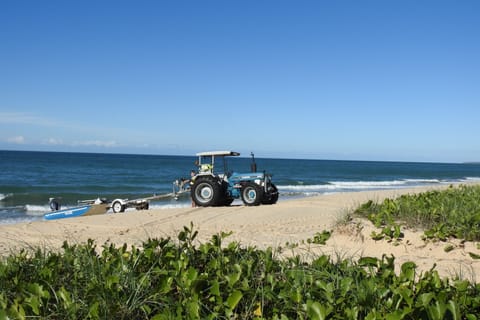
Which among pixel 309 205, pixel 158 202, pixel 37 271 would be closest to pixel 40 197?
pixel 158 202

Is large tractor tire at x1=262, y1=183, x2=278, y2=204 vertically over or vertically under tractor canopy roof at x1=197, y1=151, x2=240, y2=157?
under

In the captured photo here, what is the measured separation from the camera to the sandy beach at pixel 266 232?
5781 mm

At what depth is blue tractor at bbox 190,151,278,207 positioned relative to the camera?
13078mm

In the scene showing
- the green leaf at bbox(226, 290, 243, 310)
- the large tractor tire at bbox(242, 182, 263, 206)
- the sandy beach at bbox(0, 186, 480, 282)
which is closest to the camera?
the green leaf at bbox(226, 290, 243, 310)

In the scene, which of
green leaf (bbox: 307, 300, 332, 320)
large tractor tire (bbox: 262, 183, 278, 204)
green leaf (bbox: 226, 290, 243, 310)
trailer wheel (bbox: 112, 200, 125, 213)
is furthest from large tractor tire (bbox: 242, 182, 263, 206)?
green leaf (bbox: 307, 300, 332, 320)

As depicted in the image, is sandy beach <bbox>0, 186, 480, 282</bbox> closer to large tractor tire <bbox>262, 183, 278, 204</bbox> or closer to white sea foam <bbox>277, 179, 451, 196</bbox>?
large tractor tire <bbox>262, 183, 278, 204</bbox>

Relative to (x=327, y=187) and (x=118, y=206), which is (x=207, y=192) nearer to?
(x=118, y=206)

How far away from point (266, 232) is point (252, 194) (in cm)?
476

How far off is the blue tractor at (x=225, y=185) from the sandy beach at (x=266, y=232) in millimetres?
872

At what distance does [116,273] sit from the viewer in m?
2.91

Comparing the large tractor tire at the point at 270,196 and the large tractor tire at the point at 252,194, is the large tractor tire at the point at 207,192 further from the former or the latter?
the large tractor tire at the point at 270,196

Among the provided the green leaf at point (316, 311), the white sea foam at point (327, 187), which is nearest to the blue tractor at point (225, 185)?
the white sea foam at point (327, 187)

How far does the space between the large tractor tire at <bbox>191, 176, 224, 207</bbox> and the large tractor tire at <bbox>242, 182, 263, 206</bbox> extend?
0.72 metres

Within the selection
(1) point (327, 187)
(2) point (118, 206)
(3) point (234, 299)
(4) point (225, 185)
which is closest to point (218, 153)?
(4) point (225, 185)
